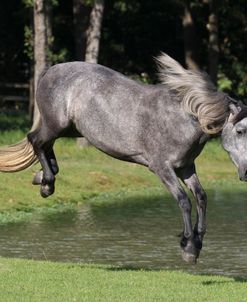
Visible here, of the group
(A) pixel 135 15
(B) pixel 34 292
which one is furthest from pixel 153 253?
(A) pixel 135 15

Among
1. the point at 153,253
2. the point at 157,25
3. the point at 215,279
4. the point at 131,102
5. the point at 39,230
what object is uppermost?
the point at 131,102

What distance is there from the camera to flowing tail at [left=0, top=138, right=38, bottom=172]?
43.2ft

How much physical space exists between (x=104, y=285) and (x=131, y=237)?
577cm

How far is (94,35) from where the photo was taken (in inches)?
1232

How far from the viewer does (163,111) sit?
1175 cm

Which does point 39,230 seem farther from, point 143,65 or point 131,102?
point 143,65

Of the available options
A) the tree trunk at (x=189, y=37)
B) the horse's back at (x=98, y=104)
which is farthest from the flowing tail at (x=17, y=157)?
the tree trunk at (x=189, y=37)

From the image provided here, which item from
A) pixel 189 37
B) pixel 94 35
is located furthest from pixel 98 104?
pixel 189 37

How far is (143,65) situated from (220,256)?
30.8 metres

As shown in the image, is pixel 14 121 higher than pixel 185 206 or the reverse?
the reverse

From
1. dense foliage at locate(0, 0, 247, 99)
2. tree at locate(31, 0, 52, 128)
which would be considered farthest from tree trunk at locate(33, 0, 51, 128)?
dense foliage at locate(0, 0, 247, 99)

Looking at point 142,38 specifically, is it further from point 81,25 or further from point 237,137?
point 237,137

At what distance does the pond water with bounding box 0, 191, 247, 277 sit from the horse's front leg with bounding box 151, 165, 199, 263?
205cm

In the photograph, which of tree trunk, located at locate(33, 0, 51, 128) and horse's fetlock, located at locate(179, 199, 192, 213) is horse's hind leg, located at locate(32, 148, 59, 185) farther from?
tree trunk, located at locate(33, 0, 51, 128)
